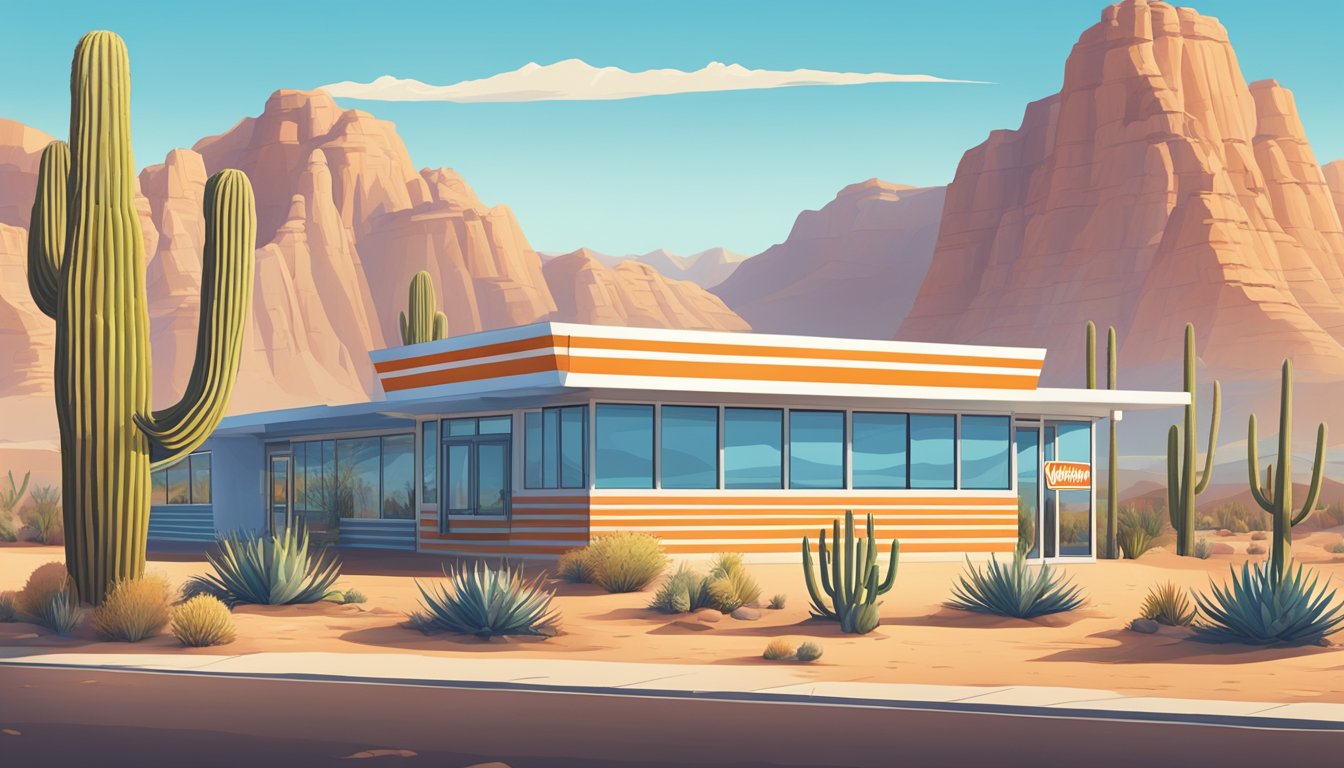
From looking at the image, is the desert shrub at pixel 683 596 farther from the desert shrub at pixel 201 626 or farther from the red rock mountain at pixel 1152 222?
the red rock mountain at pixel 1152 222

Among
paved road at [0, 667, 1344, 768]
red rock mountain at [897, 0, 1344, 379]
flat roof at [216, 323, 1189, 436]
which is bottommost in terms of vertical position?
paved road at [0, 667, 1344, 768]

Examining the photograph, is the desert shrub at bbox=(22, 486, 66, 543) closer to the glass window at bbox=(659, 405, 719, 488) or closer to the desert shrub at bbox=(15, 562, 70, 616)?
the glass window at bbox=(659, 405, 719, 488)

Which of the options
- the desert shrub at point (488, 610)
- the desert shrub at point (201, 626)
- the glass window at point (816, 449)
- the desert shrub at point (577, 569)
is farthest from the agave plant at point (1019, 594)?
the desert shrub at point (201, 626)

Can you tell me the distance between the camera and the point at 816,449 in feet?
114

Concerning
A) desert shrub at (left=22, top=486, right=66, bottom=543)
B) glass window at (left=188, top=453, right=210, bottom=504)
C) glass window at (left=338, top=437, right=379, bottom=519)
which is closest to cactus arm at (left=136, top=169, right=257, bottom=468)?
glass window at (left=338, top=437, right=379, bottom=519)

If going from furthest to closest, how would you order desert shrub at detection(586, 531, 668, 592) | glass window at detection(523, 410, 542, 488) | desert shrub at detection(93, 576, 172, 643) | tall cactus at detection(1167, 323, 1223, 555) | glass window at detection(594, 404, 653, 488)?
tall cactus at detection(1167, 323, 1223, 555) < glass window at detection(523, 410, 542, 488) < glass window at detection(594, 404, 653, 488) < desert shrub at detection(586, 531, 668, 592) < desert shrub at detection(93, 576, 172, 643)

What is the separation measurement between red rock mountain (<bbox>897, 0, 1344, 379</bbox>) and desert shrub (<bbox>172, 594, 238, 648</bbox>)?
103 m

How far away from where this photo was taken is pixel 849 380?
111ft

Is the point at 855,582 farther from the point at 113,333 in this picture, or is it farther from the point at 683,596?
the point at 113,333

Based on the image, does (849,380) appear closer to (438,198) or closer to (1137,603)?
(1137,603)

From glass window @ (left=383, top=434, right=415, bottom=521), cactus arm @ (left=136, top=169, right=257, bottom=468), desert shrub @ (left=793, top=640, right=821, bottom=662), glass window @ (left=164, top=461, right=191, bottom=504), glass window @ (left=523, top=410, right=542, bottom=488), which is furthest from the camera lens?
glass window @ (left=164, top=461, right=191, bottom=504)

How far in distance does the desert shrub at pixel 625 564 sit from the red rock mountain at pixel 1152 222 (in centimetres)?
9422

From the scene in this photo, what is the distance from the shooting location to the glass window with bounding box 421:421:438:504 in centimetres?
3788

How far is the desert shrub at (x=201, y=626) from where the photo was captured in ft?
69.0
